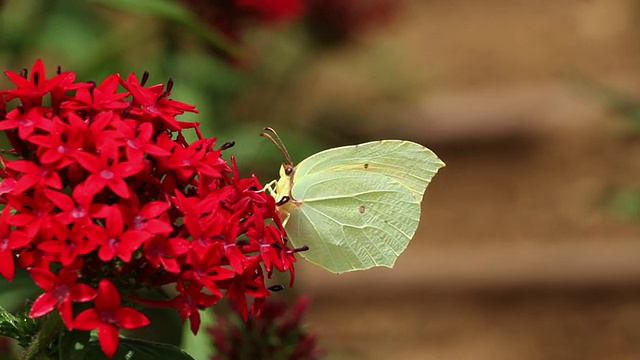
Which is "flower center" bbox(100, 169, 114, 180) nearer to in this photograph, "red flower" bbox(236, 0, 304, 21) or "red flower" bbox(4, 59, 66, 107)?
"red flower" bbox(4, 59, 66, 107)

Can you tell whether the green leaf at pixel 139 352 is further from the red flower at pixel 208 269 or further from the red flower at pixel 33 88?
the red flower at pixel 33 88

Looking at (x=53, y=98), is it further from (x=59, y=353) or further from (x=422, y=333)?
(x=422, y=333)

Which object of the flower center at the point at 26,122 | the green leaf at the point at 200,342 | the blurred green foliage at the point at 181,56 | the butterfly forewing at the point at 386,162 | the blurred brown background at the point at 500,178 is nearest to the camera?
the flower center at the point at 26,122

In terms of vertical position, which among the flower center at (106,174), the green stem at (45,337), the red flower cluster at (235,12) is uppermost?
the red flower cluster at (235,12)

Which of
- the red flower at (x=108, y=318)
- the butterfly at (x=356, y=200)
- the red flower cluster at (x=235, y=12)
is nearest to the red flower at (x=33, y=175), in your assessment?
the red flower at (x=108, y=318)

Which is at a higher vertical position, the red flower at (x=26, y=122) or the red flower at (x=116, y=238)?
the red flower at (x=26, y=122)

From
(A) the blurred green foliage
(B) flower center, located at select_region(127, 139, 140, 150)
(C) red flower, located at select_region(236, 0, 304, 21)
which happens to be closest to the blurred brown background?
(A) the blurred green foliage
